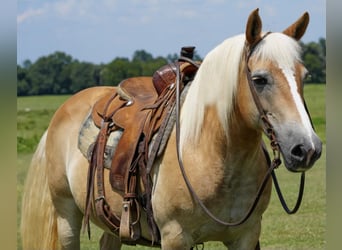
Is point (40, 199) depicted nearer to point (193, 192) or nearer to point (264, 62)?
point (193, 192)

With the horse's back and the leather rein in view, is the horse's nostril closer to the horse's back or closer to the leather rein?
the leather rein

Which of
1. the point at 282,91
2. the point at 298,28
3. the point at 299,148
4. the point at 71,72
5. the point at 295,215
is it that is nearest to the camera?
the point at 299,148

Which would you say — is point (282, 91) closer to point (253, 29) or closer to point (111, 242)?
point (253, 29)

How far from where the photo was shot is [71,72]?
1199 inches

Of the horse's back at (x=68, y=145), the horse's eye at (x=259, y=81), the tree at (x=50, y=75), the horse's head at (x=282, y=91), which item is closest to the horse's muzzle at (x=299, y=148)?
the horse's head at (x=282, y=91)

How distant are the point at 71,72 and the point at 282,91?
92.2 feet

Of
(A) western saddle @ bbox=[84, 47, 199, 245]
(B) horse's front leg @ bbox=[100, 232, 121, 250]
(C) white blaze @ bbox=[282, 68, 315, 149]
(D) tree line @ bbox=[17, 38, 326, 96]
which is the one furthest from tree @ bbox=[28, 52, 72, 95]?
(C) white blaze @ bbox=[282, 68, 315, 149]

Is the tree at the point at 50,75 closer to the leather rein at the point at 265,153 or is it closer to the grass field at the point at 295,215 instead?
the grass field at the point at 295,215

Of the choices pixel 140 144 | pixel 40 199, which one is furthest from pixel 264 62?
pixel 40 199

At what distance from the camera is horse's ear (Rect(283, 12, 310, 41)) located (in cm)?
333

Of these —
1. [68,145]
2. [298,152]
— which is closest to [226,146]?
[298,152]

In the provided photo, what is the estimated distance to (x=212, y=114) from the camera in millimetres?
3555

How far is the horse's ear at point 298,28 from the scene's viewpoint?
3.33 m
